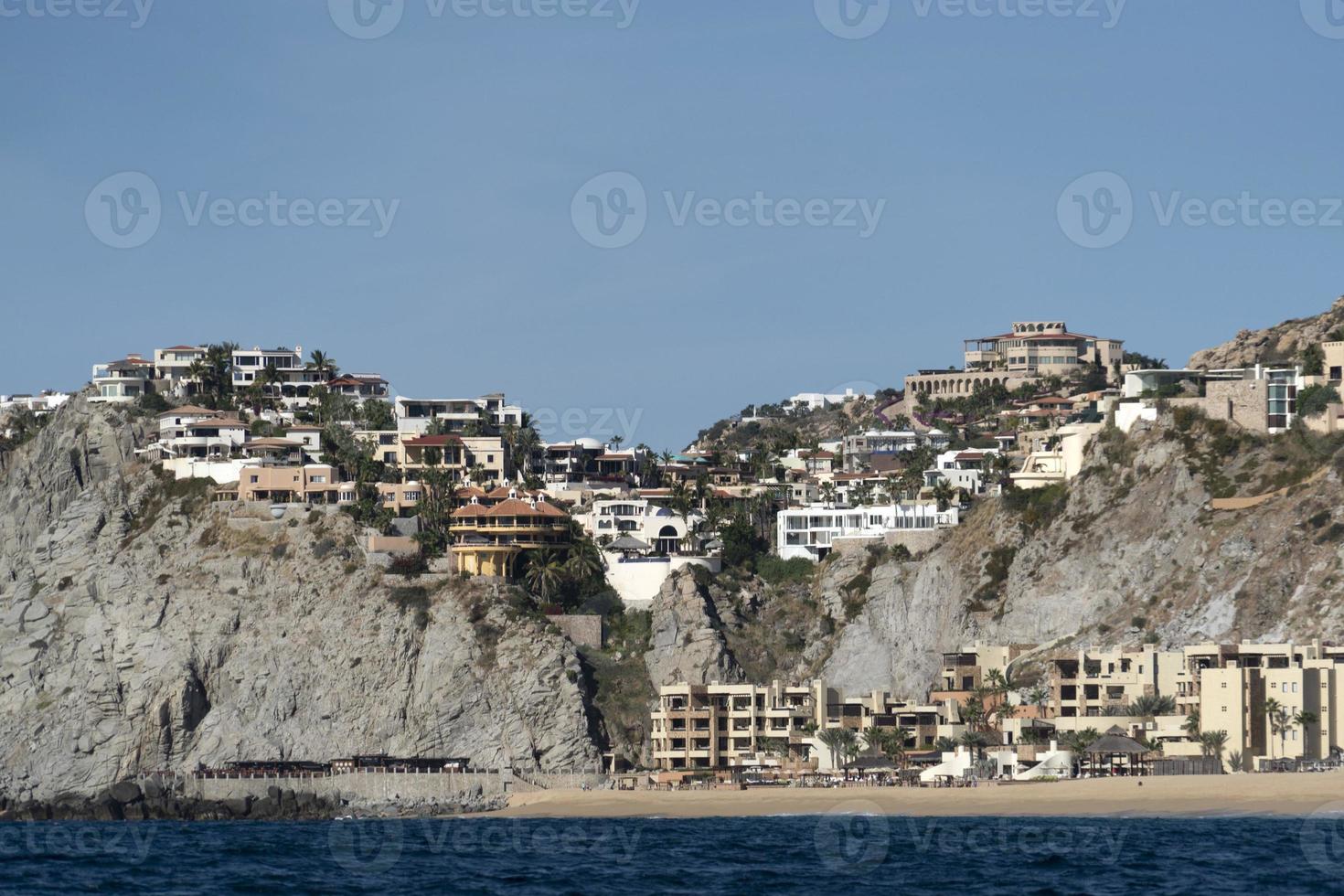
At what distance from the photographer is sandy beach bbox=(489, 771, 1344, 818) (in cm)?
10681

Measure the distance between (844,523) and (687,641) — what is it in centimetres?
1717

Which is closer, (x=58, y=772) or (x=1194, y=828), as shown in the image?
(x=1194, y=828)

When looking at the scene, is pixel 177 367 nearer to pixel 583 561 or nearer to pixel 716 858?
pixel 583 561

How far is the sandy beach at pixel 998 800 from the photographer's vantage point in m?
107

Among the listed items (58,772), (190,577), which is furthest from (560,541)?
(58,772)

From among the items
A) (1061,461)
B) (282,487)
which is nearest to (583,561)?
(282,487)

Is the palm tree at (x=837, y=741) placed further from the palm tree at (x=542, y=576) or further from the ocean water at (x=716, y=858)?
the palm tree at (x=542, y=576)

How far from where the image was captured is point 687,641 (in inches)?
5448

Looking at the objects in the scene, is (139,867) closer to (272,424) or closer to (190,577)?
(190,577)

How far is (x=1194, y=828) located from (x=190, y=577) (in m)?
68.7

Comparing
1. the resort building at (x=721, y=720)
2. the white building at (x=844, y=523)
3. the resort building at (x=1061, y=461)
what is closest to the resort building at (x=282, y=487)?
the white building at (x=844, y=523)

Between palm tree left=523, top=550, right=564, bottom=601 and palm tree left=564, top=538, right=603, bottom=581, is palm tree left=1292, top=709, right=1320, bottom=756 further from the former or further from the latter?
palm tree left=523, top=550, right=564, bottom=601

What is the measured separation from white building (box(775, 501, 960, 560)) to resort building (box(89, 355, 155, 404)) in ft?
166

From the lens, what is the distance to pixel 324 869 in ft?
317
